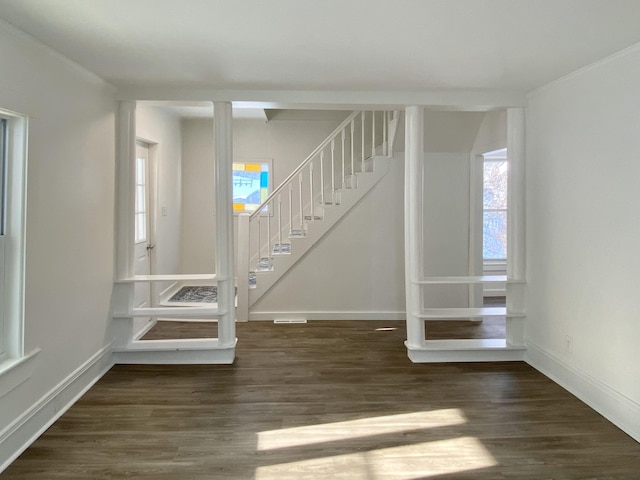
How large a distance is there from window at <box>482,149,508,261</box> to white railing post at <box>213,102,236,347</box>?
15.5 feet

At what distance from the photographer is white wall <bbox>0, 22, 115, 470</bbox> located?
8.21 feet

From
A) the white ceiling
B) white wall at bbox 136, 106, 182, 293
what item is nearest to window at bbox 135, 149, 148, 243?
white wall at bbox 136, 106, 182, 293

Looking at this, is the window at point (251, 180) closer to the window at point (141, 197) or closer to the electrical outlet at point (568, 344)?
the window at point (141, 197)

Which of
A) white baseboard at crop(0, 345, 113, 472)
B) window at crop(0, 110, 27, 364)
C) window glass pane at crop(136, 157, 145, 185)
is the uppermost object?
window glass pane at crop(136, 157, 145, 185)

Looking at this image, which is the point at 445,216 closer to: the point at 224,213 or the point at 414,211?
the point at 414,211

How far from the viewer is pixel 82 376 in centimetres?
329

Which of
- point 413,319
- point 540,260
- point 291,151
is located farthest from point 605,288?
point 291,151

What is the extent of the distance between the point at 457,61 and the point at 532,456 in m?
2.44

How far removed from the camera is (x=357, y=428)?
280 cm

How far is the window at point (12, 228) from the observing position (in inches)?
98.1

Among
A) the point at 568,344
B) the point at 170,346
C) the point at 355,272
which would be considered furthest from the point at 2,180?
the point at 568,344

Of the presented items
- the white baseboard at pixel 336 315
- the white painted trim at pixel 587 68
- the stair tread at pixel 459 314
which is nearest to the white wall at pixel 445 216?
the white baseboard at pixel 336 315

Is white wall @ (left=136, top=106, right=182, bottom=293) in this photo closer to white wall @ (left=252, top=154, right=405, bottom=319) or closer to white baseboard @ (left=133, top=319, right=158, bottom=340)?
white baseboard @ (left=133, top=319, right=158, bottom=340)

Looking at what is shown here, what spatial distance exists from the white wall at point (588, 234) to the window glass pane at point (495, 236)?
3371mm
